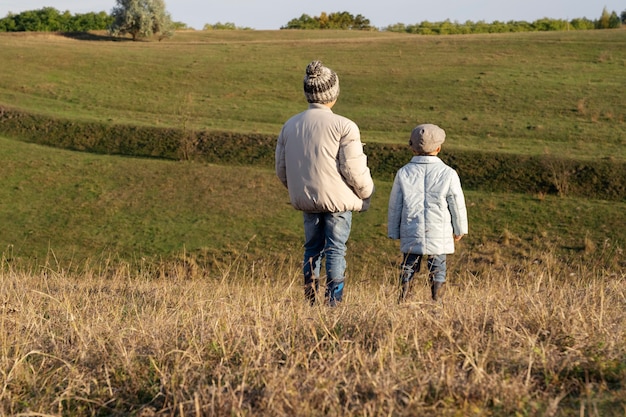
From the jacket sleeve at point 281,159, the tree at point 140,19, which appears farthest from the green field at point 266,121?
the tree at point 140,19

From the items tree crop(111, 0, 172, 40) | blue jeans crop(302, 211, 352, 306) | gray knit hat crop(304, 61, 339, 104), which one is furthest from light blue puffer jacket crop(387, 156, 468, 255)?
tree crop(111, 0, 172, 40)

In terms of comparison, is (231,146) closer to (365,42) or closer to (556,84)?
(556,84)

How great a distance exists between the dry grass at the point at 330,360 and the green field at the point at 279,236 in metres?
0.02

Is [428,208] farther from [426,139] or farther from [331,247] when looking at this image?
[331,247]

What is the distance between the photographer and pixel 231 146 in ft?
76.3

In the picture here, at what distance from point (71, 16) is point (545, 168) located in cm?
6461

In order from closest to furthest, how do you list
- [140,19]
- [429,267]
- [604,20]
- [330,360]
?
[330,360] < [429,267] < [140,19] < [604,20]

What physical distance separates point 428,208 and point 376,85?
1036 inches

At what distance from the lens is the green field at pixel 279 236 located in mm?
4012

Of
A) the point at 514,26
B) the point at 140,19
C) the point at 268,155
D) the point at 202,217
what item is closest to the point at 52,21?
the point at 140,19

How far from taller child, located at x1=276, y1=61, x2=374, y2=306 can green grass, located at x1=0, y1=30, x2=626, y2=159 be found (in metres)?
15.9

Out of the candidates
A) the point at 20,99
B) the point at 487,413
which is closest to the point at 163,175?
the point at 20,99

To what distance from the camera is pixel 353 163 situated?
6457 mm

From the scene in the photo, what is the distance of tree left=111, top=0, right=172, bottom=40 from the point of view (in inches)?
2050
